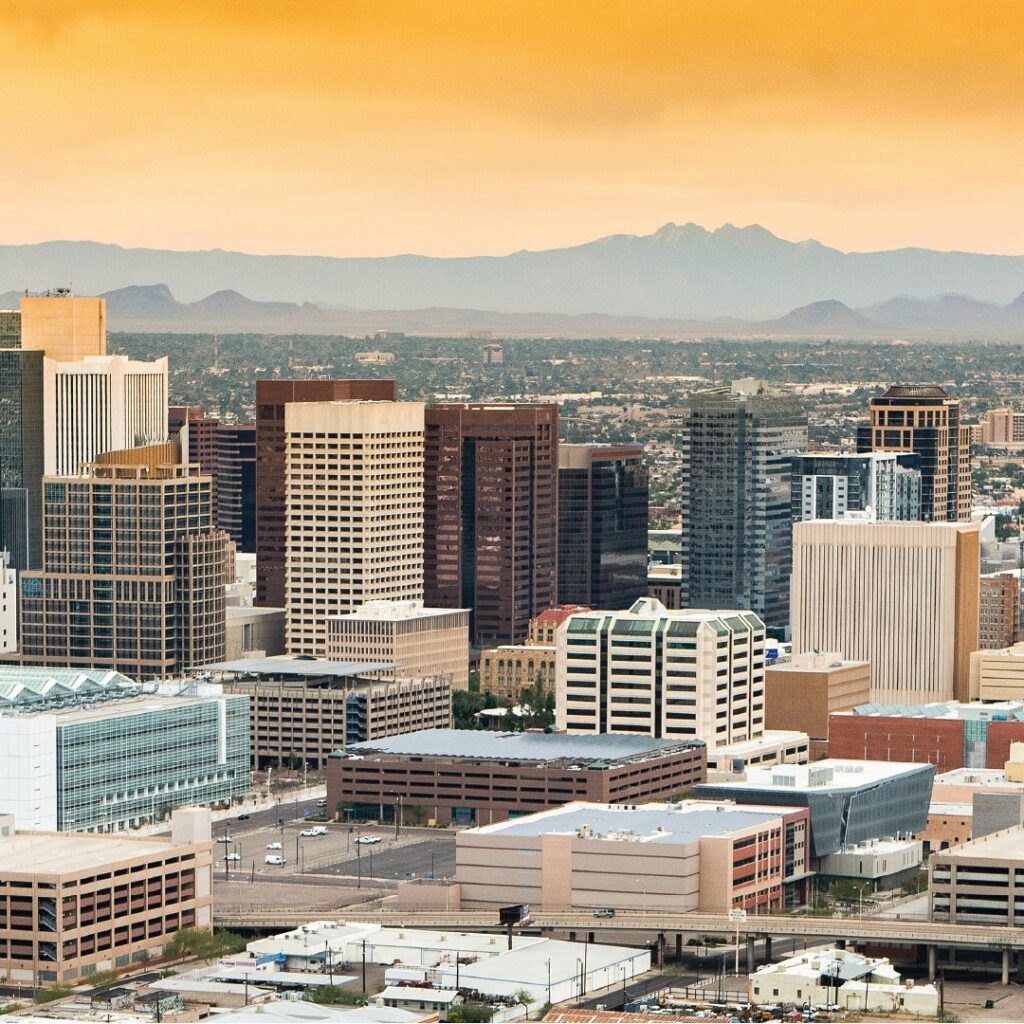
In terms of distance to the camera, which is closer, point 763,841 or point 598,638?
point 763,841

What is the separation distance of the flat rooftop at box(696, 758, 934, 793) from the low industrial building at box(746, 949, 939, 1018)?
21.7 metres

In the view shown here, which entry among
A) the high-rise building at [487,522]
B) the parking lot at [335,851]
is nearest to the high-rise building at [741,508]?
the high-rise building at [487,522]

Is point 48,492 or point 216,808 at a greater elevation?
point 48,492

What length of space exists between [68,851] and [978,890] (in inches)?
1000

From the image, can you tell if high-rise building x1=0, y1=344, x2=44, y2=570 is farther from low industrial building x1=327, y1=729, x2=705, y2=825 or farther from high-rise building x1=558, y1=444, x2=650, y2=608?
low industrial building x1=327, y1=729, x2=705, y2=825

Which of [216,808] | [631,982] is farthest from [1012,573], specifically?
[631,982]

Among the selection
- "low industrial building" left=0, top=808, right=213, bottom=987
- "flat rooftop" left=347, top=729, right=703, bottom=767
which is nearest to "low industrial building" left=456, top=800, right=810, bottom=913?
"low industrial building" left=0, top=808, right=213, bottom=987

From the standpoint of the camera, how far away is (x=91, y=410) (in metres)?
168

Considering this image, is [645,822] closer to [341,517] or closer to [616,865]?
[616,865]

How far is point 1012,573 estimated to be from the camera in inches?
6649

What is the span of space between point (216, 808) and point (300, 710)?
40.2 ft

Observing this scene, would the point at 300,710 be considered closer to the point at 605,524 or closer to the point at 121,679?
the point at 121,679

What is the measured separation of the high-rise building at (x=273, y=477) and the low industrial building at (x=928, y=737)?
141ft

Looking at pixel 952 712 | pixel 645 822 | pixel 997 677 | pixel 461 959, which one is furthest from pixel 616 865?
pixel 997 677
